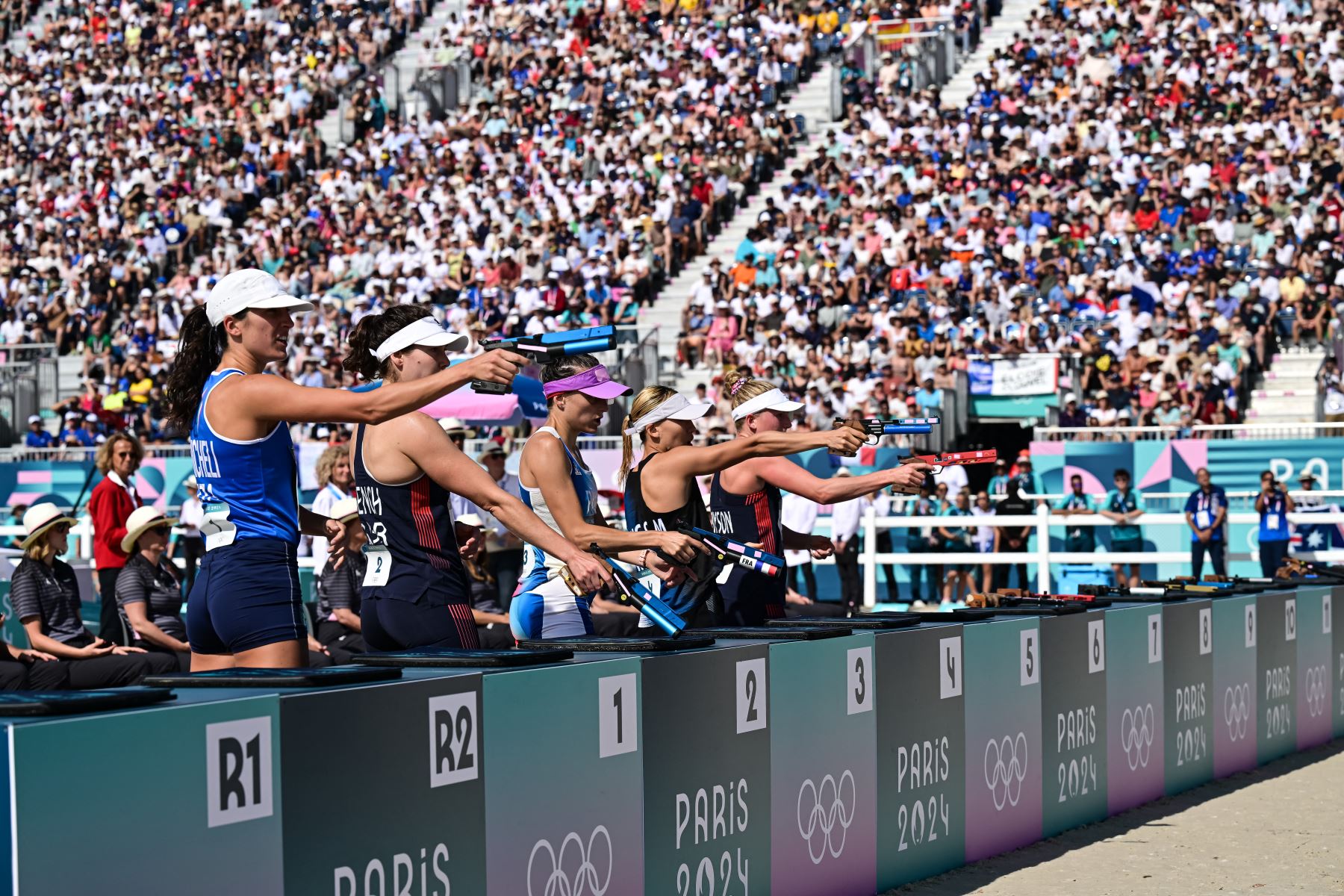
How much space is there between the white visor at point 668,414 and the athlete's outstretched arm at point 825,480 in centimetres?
33

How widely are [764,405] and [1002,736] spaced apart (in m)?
1.52

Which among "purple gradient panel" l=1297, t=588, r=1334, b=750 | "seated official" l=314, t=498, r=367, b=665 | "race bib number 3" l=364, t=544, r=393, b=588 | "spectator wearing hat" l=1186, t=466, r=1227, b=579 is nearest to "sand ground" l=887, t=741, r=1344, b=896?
"purple gradient panel" l=1297, t=588, r=1334, b=750

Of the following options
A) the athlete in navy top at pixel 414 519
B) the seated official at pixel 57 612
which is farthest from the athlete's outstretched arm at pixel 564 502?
the seated official at pixel 57 612

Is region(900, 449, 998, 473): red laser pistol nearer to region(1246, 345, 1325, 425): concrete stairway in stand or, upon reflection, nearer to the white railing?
the white railing

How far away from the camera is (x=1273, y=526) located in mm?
16453

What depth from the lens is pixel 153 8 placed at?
38438 millimetres

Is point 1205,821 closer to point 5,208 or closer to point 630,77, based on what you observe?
point 630,77

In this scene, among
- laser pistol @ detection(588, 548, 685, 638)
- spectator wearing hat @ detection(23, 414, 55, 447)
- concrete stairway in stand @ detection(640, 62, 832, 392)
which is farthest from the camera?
concrete stairway in stand @ detection(640, 62, 832, 392)

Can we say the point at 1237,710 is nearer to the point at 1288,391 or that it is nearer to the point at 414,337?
the point at 414,337

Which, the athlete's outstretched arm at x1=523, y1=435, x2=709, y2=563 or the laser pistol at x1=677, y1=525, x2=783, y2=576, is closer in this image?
the athlete's outstretched arm at x1=523, y1=435, x2=709, y2=563

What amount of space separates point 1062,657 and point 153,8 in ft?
114

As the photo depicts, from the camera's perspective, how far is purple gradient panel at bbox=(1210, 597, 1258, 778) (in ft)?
30.0

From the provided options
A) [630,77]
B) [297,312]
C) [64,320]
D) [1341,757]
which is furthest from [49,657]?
[630,77]

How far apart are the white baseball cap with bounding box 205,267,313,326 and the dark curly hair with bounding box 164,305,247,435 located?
0.07m
